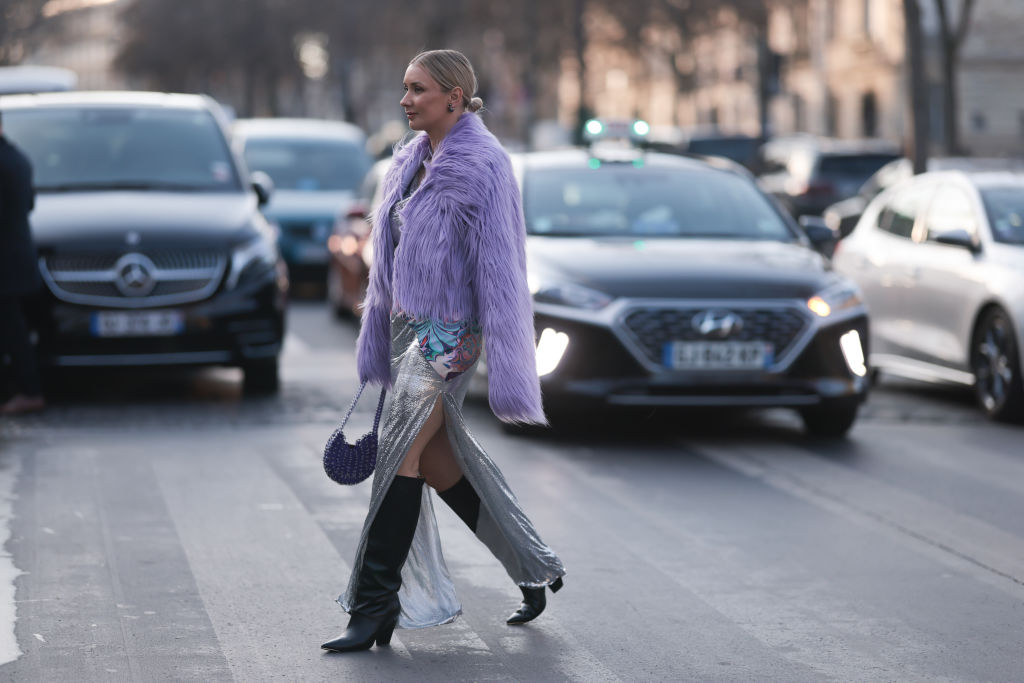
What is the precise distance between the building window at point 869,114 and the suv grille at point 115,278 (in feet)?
170

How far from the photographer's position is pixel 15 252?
10.5m

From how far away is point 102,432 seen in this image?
404 inches

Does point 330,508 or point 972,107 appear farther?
point 972,107

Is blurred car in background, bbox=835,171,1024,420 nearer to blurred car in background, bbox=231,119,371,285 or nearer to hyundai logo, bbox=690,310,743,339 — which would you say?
→ hyundai logo, bbox=690,310,743,339

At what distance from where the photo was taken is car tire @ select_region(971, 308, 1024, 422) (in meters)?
10.7

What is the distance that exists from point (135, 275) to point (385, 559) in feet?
19.7

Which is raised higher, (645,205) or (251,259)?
(645,205)

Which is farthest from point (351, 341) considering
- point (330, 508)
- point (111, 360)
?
point (330, 508)

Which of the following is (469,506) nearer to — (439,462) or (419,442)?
(439,462)

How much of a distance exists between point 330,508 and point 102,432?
2.69 meters

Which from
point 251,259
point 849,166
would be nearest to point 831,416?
point 251,259

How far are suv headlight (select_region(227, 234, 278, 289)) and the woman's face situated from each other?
602cm

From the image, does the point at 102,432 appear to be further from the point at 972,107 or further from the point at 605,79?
the point at 605,79

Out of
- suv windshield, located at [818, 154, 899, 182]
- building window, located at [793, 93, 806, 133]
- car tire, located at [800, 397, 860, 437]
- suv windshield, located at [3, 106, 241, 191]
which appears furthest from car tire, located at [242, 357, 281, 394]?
building window, located at [793, 93, 806, 133]
